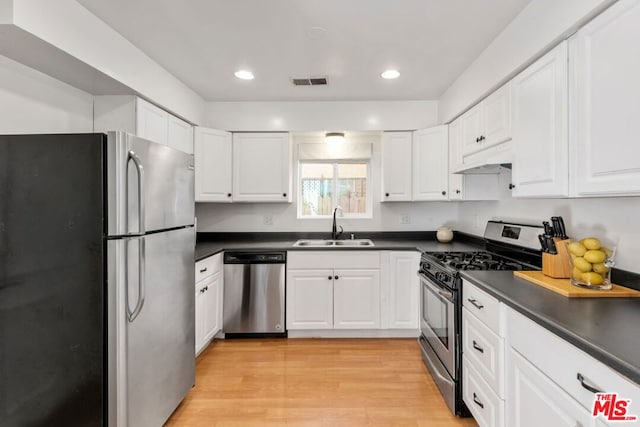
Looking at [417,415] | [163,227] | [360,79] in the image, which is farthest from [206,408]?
[360,79]

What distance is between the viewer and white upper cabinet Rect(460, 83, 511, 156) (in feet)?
6.35

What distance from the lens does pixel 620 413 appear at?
807mm

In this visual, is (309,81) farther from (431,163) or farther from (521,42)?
(521,42)

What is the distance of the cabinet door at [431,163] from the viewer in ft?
9.83

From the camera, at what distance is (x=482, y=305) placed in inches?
63.4

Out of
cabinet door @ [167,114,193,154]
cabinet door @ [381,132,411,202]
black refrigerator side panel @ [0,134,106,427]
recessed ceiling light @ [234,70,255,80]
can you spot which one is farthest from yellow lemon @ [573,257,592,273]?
cabinet door @ [167,114,193,154]

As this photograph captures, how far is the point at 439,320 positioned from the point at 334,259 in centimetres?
112

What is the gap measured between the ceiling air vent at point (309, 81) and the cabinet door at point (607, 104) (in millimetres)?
1794

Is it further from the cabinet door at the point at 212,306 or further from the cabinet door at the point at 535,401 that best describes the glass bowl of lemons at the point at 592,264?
the cabinet door at the point at 212,306

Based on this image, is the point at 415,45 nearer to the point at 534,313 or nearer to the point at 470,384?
the point at 534,313

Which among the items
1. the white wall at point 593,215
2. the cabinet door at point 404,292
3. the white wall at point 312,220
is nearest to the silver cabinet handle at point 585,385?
the white wall at point 593,215

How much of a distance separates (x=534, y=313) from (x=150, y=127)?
2.70 metres
